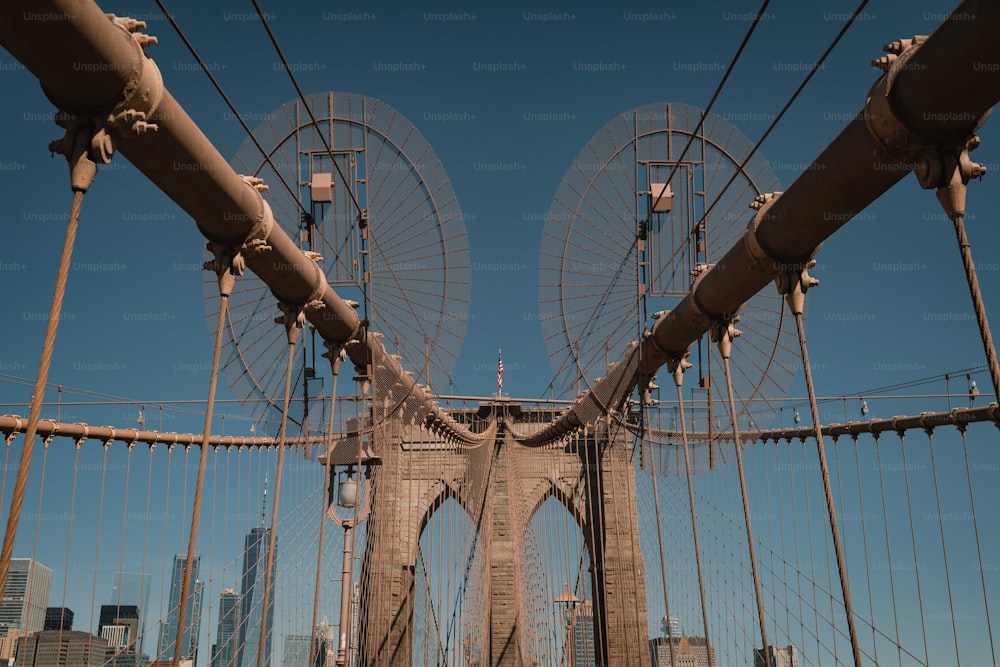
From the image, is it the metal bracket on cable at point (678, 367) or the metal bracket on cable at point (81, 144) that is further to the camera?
the metal bracket on cable at point (678, 367)

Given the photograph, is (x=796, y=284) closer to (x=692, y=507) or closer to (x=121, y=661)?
(x=692, y=507)

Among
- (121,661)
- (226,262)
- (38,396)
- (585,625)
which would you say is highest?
(226,262)

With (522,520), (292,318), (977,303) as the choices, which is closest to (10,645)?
(522,520)

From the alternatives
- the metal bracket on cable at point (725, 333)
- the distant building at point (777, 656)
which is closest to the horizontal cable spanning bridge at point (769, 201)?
the metal bracket on cable at point (725, 333)

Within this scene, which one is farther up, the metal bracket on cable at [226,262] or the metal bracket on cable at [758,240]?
the metal bracket on cable at [758,240]

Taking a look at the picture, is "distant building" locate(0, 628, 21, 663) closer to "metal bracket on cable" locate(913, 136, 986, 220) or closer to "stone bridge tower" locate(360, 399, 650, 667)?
"stone bridge tower" locate(360, 399, 650, 667)

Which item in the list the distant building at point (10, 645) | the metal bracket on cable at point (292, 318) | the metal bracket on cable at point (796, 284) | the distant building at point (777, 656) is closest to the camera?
the metal bracket on cable at point (796, 284)

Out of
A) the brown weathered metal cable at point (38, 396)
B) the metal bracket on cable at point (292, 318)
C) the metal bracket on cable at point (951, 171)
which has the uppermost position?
the metal bracket on cable at point (292, 318)

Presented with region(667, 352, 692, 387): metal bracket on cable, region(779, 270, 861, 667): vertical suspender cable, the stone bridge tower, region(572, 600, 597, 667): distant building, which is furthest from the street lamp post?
the stone bridge tower

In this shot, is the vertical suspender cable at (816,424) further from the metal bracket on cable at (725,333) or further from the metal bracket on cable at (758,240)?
the metal bracket on cable at (725,333)
